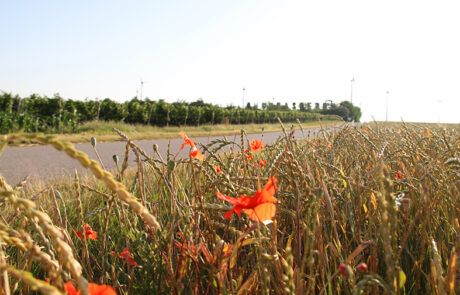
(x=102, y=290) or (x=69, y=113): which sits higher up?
(x=69, y=113)

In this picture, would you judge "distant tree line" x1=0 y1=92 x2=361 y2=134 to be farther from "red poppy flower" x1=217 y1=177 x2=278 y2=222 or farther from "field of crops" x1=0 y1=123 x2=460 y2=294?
"red poppy flower" x1=217 y1=177 x2=278 y2=222

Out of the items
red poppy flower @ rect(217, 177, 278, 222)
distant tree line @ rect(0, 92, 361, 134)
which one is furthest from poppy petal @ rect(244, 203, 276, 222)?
distant tree line @ rect(0, 92, 361, 134)

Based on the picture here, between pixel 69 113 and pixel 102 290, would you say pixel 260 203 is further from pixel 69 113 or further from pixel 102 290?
pixel 69 113

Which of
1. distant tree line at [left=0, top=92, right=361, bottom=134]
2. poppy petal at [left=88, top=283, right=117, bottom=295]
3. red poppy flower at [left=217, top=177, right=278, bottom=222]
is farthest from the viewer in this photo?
distant tree line at [left=0, top=92, right=361, bottom=134]

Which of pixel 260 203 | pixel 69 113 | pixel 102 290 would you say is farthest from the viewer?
pixel 69 113

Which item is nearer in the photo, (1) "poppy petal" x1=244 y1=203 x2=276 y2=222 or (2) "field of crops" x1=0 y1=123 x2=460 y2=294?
(2) "field of crops" x1=0 y1=123 x2=460 y2=294

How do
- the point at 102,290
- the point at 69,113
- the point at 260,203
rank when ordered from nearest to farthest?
the point at 102,290
the point at 260,203
the point at 69,113

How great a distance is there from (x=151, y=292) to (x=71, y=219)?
3.54ft

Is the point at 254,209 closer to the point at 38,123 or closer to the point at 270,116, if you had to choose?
the point at 38,123

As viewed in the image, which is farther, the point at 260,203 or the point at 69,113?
the point at 69,113

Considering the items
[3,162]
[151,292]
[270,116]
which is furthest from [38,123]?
[270,116]

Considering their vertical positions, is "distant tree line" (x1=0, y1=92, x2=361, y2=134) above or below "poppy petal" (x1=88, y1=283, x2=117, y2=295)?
above

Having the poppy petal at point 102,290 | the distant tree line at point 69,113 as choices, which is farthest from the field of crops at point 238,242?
the distant tree line at point 69,113

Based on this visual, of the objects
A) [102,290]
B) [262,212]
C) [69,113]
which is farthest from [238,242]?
[69,113]
